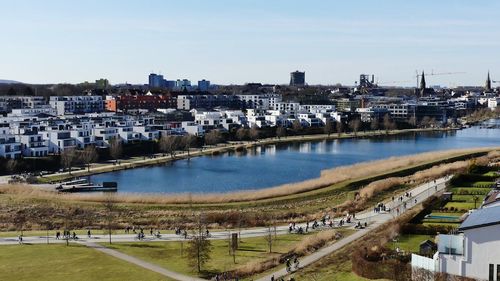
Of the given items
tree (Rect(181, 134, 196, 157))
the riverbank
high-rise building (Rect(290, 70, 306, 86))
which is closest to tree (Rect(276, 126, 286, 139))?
the riverbank

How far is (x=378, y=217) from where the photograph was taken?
1927 centimetres

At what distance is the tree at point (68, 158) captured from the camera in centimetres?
3334

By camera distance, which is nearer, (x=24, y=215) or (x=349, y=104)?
(x=24, y=215)

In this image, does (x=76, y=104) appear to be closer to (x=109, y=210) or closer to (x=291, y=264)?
(x=109, y=210)

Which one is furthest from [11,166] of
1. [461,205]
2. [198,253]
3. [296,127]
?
[296,127]

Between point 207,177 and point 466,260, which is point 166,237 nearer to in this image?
point 466,260

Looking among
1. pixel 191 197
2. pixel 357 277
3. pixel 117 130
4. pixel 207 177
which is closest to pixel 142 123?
pixel 117 130

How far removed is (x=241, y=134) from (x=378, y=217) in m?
31.1

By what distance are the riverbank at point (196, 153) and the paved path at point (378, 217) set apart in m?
17.0

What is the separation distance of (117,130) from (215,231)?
24976mm

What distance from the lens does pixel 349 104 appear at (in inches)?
3127

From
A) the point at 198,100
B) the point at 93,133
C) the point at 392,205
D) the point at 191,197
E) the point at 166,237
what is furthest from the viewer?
the point at 198,100

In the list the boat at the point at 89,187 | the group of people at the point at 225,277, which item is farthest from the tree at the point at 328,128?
the group of people at the point at 225,277

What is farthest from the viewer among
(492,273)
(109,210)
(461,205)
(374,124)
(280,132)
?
(374,124)
